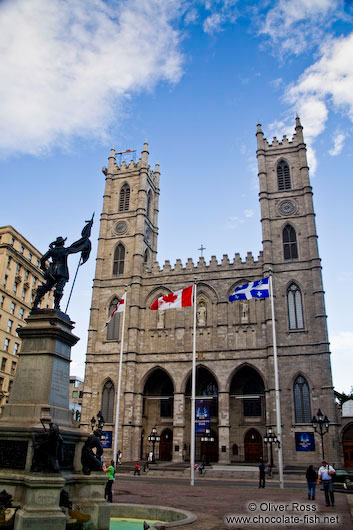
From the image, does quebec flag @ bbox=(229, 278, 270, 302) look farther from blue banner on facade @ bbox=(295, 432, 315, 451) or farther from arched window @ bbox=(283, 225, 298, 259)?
blue banner on facade @ bbox=(295, 432, 315, 451)

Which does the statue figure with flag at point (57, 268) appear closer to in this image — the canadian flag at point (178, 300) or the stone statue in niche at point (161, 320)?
the canadian flag at point (178, 300)

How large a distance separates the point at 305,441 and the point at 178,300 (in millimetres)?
15402

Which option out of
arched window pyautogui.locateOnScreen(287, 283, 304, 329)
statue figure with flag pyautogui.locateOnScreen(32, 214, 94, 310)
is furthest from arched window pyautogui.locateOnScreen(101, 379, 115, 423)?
statue figure with flag pyautogui.locateOnScreen(32, 214, 94, 310)

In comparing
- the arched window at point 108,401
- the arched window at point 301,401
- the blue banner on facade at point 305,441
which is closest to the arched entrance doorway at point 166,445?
the arched window at point 108,401

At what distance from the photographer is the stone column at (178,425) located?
3775 cm

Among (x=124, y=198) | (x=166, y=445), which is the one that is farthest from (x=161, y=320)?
(x=124, y=198)

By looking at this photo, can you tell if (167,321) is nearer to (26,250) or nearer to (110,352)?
(110,352)

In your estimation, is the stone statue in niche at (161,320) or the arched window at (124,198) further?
the arched window at (124,198)

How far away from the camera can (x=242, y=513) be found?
12.4m

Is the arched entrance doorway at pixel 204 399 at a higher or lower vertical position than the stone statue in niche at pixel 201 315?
lower

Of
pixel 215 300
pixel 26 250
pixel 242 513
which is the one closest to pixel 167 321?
pixel 215 300

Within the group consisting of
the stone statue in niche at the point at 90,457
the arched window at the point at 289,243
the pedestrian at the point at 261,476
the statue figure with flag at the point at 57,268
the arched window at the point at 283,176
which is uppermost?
the arched window at the point at 283,176

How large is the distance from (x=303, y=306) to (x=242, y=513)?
93.2 feet

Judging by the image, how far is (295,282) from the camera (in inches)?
1582
